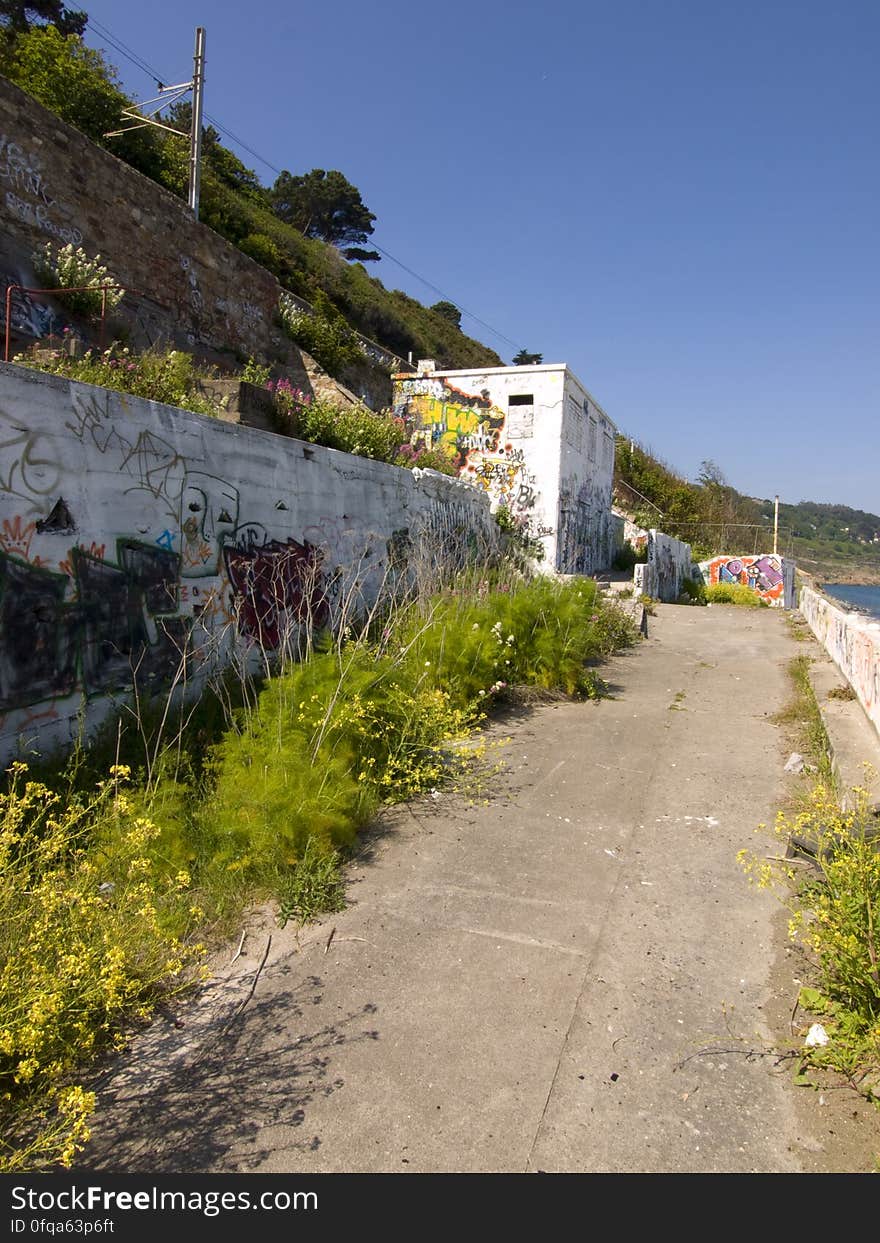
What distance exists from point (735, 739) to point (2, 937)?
553 cm

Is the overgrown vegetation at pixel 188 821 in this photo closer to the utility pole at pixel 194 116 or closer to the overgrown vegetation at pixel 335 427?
the overgrown vegetation at pixel 335 427

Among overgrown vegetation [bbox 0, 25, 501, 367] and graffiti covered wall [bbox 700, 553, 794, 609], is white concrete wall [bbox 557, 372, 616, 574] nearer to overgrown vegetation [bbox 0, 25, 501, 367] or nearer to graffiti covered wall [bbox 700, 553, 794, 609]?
graffiti covered wall [bbox 700, 553, 794, 609]

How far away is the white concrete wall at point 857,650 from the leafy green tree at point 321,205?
43.6 m

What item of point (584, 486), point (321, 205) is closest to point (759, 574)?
point (584, 486)

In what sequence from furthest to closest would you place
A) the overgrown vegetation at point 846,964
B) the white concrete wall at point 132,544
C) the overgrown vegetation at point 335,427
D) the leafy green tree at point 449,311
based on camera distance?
the leafy green tree at point 449,311 < the overgrown vegetation at point 335,427 < the white concrete wall at point 132,544 < the overgrown vegetation at point 846,964

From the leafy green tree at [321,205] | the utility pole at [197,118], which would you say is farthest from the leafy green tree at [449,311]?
the utility pole at [197,118]

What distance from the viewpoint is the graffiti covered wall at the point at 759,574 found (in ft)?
83.1

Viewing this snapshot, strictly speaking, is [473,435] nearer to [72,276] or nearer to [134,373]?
[72,276]

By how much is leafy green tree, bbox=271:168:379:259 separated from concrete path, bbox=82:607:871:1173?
47.4m

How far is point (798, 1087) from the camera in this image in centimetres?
236

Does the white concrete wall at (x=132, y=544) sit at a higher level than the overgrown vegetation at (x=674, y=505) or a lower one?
lower
